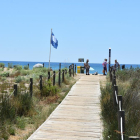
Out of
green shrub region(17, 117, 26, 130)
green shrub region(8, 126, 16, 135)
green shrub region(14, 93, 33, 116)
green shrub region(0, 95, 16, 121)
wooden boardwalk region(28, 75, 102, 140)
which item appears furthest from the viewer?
green shrub region(14, 93, 33, 116)

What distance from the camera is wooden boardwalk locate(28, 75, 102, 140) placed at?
245 inches

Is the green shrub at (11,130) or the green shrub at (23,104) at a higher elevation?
the green shrub at (23,104)

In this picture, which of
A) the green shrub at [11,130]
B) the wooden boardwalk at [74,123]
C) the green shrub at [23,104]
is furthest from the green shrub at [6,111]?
the wooden boardwalk at [74,123]

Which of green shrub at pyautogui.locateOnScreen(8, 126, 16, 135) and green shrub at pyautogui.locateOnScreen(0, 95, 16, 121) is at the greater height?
green shrub at pyautogui.locateOnScreen(0, 95, 16, 121)

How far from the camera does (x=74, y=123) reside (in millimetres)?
7359

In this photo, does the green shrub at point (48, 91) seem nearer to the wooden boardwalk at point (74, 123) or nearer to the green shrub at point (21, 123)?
the wooden boardwalk at point (74, 123)

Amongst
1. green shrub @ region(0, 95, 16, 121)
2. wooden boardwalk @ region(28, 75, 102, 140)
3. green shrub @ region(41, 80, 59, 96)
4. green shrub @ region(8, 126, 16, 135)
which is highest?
green shrub @ region(41, 80, 59, 96)

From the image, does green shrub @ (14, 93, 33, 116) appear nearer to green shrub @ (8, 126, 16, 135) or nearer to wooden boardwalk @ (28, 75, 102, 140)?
wooden boardwalk @ (28, 75, 102, 140)

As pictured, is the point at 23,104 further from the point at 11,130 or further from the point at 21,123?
the point at 11,130

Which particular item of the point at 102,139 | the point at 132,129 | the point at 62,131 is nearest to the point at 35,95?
the point at 62,131

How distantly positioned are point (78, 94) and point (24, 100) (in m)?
3.83

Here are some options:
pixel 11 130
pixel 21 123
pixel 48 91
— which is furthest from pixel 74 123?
pixel 48 91

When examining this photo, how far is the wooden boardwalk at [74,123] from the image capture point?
623 centimetres

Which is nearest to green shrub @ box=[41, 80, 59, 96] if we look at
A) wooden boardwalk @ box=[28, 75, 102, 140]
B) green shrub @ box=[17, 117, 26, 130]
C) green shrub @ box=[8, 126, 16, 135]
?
wooden boardwalk @ box=[28, 75, 102, 140]
